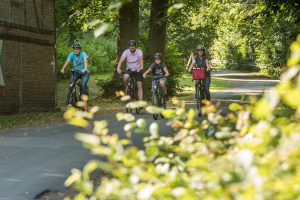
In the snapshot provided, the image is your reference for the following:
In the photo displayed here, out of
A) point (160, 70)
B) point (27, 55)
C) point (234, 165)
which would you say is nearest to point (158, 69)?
point (160, 70)

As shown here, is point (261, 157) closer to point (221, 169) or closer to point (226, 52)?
point (221, 169)

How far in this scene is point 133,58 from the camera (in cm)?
1475

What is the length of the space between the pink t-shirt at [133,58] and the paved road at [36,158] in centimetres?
233

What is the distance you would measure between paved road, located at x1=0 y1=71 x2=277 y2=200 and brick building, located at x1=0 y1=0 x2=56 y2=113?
15.3 ft

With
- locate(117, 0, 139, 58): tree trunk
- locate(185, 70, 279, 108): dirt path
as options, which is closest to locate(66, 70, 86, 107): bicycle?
locate(185, 70, 279, 108): dirt path

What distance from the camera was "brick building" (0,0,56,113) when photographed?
56.1 feet

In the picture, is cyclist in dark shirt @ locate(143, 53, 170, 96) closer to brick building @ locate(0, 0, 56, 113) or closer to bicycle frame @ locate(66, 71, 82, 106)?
bicycle frame @ locate(66, 71, 82, 106)

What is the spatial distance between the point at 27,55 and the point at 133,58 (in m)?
5.01

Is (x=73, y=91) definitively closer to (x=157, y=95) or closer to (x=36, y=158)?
(x=157, y=95)

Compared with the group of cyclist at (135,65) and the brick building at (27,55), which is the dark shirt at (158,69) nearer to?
the group of cyclist at (135,65)

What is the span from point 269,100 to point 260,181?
305 mm

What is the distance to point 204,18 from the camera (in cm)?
3356

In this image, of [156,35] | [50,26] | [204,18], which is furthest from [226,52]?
[50,26]

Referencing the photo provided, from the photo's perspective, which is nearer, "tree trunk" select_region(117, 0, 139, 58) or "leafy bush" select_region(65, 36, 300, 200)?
"leafy bush" select_region(65, 36, 300, 200)
